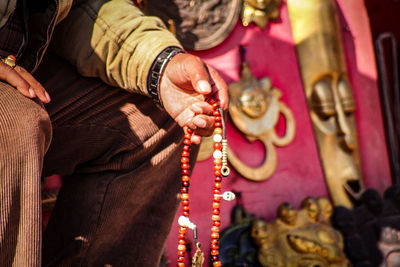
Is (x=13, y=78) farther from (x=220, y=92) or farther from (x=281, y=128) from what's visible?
(x=281, y=128)

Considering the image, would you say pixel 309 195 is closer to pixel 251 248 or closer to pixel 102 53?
pixel 251 248

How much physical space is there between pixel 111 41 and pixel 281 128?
105 cm

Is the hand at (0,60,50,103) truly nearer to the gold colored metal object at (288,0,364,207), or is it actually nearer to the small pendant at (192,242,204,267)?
the small pendant at (192,242,204,267)

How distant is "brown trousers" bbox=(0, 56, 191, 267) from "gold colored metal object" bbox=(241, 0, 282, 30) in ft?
2.95

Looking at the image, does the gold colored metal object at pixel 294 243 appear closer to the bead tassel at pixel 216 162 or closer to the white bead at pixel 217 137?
the bead tassel at pixel 216 162

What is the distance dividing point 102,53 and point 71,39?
9 cm

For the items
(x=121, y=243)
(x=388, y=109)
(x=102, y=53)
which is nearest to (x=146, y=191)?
(x=121, y=243)

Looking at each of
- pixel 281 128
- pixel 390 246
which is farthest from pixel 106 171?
pixel 390 246

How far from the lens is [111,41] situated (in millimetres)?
952

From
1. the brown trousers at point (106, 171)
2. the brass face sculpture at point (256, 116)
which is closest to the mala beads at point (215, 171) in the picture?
the brown trousers at point (106, 171)

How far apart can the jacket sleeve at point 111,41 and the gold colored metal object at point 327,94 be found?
1.10 metres

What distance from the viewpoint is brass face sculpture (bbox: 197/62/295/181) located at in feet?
5.34

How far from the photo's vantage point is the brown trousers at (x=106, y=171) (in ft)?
3.06

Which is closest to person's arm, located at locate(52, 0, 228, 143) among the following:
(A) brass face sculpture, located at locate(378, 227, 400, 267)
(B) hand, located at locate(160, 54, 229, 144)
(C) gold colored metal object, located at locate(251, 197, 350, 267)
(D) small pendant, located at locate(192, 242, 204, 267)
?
(B) hand, located at locate(160, 54, 229, 144)
